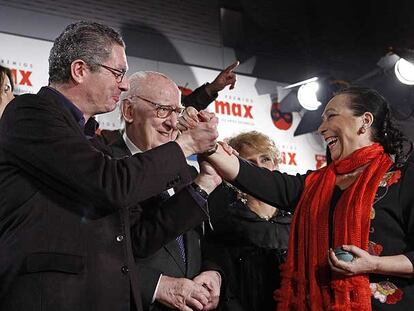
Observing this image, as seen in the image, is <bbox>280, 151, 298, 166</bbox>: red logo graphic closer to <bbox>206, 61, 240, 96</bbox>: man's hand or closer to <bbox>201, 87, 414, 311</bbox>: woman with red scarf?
<bbox>206, 61, 240, 96</bbox>: man's hand

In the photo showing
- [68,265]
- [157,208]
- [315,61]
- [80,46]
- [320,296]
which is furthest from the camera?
[315,61]

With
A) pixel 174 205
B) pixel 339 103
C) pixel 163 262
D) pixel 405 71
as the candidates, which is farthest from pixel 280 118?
pixel 174 205

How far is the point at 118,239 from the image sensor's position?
1.79 m

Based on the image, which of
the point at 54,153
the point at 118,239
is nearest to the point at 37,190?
the point at 54,153

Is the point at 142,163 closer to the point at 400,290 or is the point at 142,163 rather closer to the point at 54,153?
the point at 54,153

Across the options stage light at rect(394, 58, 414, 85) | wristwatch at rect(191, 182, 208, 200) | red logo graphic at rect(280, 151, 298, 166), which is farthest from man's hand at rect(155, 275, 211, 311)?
stage light at rect(394, 58, 414, 85)

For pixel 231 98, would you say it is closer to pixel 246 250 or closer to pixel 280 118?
pixel 280 118

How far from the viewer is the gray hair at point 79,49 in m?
1.91

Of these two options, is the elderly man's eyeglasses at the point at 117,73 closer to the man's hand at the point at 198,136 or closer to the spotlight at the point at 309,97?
the man's hand at the point at 198,136

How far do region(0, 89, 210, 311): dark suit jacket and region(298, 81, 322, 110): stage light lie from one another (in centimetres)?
365

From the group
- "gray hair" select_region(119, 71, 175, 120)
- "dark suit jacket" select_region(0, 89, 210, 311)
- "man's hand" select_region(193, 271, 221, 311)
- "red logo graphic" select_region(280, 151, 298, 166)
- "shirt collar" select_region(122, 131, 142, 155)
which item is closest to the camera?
"dark suit jacket" select_region(0, 89, 210, 311)

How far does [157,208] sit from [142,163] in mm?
461

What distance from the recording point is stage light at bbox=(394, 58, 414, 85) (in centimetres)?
511

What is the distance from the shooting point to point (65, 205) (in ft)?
5.62
